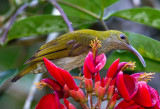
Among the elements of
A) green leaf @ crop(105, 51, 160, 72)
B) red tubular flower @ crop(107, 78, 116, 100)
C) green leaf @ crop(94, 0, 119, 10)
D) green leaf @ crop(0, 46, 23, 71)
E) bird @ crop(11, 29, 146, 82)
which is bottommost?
green leaf @ crop(0, 46, 23, 71)

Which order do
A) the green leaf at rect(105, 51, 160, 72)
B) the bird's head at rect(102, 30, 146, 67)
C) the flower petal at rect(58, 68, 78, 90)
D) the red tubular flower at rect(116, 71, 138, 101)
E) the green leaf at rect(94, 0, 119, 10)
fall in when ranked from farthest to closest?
the green leaf at rect(94, 0, 119, 10), the bird's head at rect(102, 30, 146, 67), the green leaf at rect(105, 51, 160, 72), the flower petal at rect(58, 68, 78, 90), the red tubular flower at rect(116, 71, 138, 101)

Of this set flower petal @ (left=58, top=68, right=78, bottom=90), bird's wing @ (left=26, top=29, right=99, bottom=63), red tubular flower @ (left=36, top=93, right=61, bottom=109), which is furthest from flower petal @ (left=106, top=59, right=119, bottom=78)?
bird's wing @ (left=26, top=29, right=99, bottom=63)

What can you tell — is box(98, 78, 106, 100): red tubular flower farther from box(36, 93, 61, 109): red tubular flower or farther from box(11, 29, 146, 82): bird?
box(11, 29, 146, 82): bird

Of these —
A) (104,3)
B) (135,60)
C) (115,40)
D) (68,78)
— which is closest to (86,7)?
(104,3)

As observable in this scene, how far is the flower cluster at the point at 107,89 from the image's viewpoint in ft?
6.29

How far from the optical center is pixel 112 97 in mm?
1979

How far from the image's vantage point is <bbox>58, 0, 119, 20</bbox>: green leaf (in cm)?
341

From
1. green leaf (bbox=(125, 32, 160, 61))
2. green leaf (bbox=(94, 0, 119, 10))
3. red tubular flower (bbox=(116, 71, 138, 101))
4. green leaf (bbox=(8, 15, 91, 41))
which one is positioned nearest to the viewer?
red tubular flower (bbox=(116, 71, 138, 101))

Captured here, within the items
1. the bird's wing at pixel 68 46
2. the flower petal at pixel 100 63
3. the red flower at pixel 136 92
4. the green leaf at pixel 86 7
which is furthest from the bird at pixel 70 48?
the red flower at pixel 136 92

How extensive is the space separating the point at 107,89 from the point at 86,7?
5.73 ft

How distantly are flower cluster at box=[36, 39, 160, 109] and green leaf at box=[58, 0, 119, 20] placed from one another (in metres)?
1.41

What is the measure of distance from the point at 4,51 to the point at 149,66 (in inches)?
154

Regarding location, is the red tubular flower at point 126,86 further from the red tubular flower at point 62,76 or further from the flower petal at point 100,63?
the red tubular flower at point 62,76

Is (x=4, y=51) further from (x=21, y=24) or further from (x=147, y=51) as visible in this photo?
(x=147, y=51)
